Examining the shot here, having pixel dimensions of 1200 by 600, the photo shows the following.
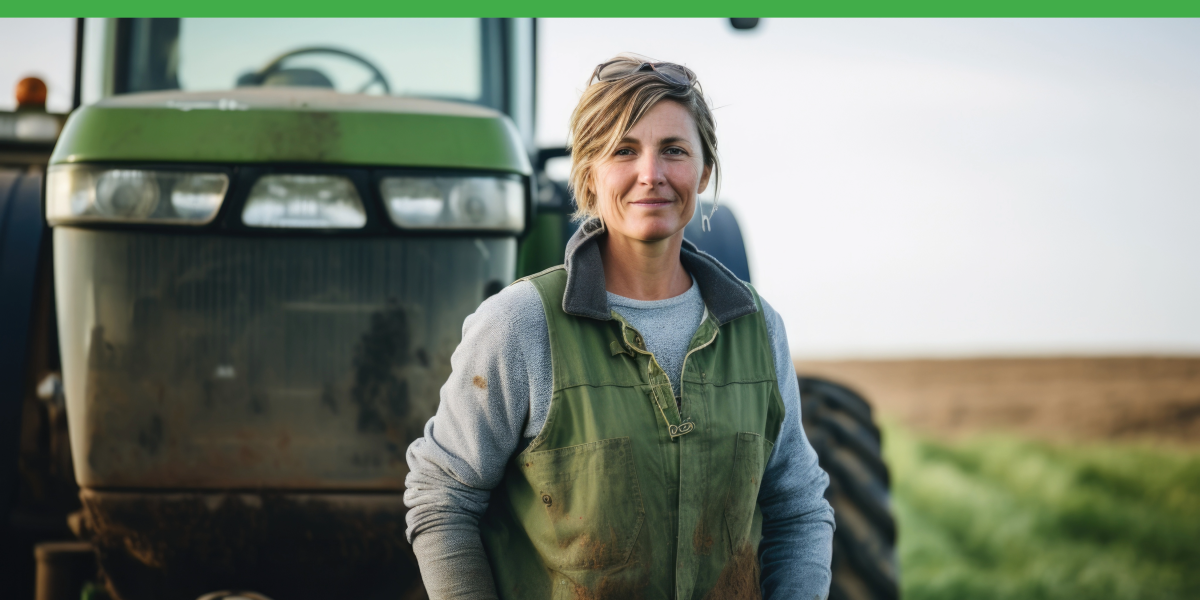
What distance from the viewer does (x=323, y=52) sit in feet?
9.21

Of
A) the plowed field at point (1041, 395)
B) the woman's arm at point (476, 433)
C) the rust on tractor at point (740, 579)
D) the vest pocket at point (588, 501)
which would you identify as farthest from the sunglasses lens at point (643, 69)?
the plowed field at point (1041, 395)

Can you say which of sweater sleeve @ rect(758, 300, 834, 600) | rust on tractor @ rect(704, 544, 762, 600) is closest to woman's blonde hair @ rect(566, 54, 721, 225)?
sweater sleeve @ rect(758, 300, 834, 600)

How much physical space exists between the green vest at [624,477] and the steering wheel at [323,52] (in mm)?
1687

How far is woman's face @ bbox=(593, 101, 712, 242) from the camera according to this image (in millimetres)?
1314

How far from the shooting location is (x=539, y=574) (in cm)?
134

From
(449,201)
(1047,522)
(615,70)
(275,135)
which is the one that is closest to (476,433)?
(615,70)

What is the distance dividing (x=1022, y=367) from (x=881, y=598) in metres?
16.0

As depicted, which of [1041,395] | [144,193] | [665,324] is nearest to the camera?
[665,324]

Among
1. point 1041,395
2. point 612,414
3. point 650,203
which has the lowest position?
point 1041,395

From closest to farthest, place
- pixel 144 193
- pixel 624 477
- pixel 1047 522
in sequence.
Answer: pixel 624 477, pixel 144 193, pixel 1047 522

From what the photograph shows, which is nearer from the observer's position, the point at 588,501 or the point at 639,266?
the point at 588,501

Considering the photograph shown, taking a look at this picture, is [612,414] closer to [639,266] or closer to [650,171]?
[639,266]

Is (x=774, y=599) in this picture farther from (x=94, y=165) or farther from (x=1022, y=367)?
(x=1022, y=367)

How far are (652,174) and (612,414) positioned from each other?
0.33 metres
